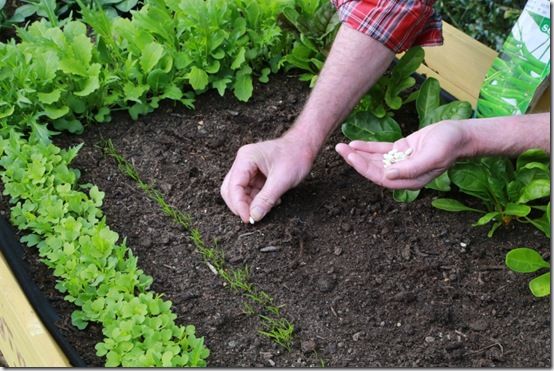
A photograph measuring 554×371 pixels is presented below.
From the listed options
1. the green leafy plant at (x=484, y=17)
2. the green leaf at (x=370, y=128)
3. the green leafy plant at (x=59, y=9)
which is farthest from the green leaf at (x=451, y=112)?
the green leafy plant at (x=484, y=17)

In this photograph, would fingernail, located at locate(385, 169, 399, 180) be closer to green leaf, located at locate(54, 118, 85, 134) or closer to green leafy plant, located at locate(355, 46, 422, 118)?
green leafy plant, located at locate(355, 46, 422, 118)

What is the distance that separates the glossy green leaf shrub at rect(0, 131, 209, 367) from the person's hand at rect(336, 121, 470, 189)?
2.22ft

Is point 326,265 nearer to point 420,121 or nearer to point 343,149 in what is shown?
point 343,149

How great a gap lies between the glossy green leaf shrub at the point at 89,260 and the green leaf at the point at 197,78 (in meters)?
0.50

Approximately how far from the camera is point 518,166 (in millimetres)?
2467

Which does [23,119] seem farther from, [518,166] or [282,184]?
[518,166]

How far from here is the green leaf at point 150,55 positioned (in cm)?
286

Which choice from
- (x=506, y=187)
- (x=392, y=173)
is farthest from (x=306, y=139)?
(x=506, y=187)

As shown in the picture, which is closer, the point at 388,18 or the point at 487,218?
Result: the point at 487,218

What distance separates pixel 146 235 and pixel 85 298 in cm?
34

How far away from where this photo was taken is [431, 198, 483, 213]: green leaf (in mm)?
2521

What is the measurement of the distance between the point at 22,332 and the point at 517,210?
1.39 metres

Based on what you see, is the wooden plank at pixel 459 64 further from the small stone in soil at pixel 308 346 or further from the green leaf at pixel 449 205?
the small stone in soil at pixel 308 346

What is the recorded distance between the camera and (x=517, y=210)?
2389mm
